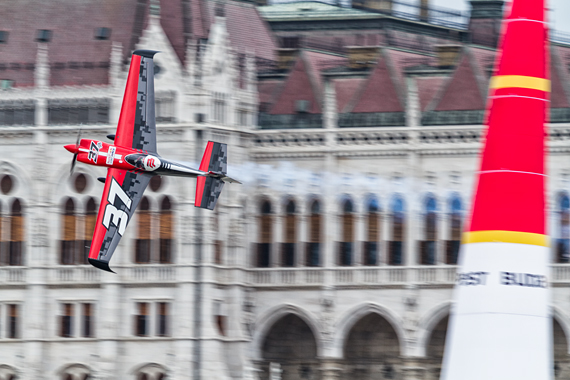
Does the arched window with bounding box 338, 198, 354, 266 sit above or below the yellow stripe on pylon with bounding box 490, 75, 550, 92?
above

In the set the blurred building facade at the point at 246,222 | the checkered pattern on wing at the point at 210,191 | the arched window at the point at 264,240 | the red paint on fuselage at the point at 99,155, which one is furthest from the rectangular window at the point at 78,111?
the checkered pattern on wing at the point at 210,191

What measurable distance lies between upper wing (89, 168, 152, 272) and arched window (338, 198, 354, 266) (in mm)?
13518

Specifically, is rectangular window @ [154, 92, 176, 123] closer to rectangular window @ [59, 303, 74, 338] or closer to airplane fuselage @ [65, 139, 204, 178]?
rectangular window @ [59, 303, 74, 338]

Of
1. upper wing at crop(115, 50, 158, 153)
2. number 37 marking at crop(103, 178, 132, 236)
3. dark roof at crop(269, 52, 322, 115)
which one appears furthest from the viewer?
dark roof at crop(269, 52, 322, 115)

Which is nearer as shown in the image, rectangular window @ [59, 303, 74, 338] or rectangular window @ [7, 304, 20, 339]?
rectangular window @ [59, 303, 74, 338]

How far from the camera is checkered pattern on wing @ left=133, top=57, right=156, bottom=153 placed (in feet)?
168

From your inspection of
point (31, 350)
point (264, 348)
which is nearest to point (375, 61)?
point (264, 348)

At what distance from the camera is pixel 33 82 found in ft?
210

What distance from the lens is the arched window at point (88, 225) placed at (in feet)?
201

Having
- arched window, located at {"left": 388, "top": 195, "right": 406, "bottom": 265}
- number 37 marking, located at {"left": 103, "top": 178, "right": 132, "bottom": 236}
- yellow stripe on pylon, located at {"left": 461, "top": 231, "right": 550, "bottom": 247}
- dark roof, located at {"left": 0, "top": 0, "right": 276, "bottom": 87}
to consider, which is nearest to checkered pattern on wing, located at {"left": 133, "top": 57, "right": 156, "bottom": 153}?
number 37 marking, located at {"left": 103, "top": 178, "right": 132, "bottom": 236}

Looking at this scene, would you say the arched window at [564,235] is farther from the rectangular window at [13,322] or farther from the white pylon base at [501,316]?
the white pylon base at [501,316]

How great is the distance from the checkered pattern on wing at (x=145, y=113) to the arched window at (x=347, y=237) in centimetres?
1319

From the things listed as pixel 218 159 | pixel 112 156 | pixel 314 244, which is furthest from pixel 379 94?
pixel 112 156

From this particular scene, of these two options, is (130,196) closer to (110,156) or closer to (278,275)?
(110,156)
